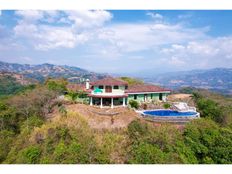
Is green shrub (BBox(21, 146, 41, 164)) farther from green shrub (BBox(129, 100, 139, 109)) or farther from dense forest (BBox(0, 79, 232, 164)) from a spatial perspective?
green shrub (BBox(129, 100, 139, 109))

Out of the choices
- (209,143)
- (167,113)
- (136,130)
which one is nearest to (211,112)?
(167,113)

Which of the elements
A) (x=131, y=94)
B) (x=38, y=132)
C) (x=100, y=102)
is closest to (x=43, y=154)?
(x=38, y=132)

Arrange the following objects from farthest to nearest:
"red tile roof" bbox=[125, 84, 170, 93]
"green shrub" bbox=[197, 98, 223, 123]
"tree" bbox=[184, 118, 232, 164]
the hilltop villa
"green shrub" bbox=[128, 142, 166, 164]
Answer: "red tile roof" bbox=[125, 84, 170, 93], the hilltop villa, "green shrub" bbox=[197, 98, 223, 123], "tree" bbox=[184, 118, 232, 164], "green shrub" bbox=[128, 142, 166, 164]

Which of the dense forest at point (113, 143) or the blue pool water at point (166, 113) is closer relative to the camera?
the dense forest at point (113, 143)

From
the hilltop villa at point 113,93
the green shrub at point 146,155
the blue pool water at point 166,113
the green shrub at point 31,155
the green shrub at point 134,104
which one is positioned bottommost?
the green shrub at point 31,155

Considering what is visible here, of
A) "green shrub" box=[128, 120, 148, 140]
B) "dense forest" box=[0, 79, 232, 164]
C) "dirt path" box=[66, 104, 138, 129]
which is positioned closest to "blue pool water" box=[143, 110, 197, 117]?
"dirt path" box=[66, 104, 138, 129]

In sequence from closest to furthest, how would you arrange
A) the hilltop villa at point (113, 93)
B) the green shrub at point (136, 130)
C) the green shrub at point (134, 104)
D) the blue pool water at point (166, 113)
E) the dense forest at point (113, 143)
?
the dense forest at point (113, 143)
the green shrub at point (136, 130)
the blue pool water at point (166, 113)
the green shrub at point (134, 104)
the hilltop villa at point (113, 93)

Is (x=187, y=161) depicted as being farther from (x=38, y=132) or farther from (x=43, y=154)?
(x=38, y=132)

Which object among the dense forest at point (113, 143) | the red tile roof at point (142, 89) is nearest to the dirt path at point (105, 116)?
the dense forest at point (113, 143)

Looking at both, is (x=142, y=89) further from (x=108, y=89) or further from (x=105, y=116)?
(x=105, y=116)

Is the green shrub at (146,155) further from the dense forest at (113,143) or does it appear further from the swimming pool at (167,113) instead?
the swimming pool at (167,113)
